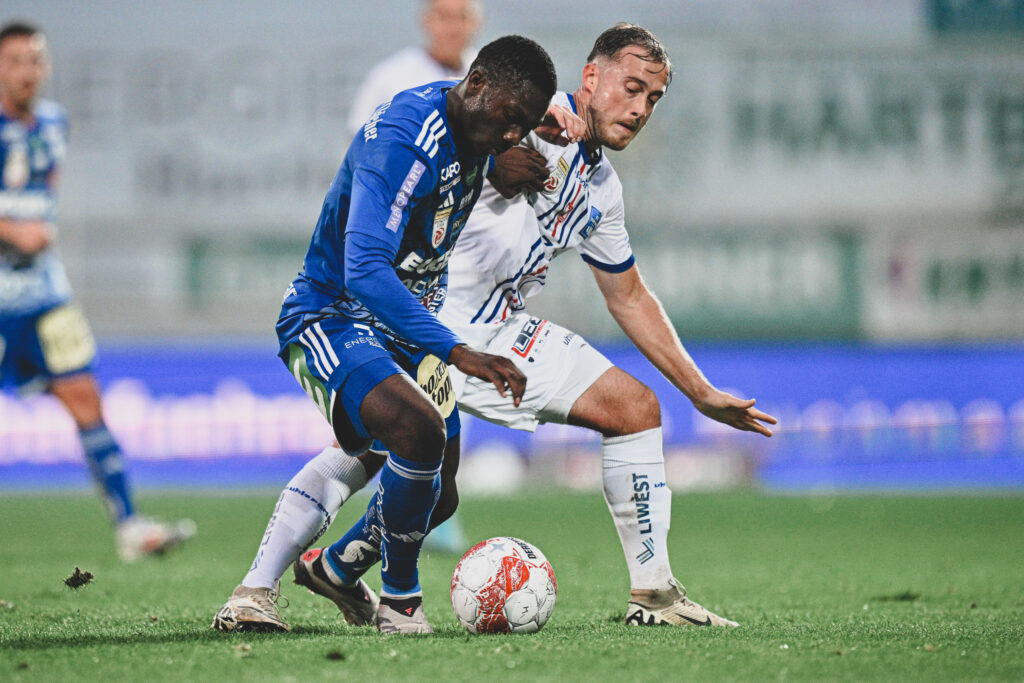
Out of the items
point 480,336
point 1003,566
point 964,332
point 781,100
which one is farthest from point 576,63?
point 480,336

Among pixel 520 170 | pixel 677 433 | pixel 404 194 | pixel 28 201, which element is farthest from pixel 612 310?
pixel 677 433

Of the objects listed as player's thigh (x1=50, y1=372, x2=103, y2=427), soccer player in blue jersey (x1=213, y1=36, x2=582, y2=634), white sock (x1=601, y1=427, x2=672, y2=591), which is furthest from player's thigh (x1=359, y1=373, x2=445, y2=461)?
player's thigh (x1=50, y1=372, x2=103, y2=427)

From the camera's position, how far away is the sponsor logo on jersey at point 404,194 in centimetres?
362

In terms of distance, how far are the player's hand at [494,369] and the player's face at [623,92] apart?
1.29 m

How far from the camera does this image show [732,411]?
4.46 m

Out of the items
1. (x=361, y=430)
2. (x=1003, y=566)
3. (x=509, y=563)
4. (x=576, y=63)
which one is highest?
(x=576, y=63)

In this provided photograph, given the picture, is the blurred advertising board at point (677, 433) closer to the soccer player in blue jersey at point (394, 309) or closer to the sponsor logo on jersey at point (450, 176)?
the soccer player in blue jersey at point (394, 309)

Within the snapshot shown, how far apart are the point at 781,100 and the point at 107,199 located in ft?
26.6

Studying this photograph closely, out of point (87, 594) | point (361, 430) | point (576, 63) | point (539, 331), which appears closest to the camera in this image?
point (361, 430)

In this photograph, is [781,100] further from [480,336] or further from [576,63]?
[480,336]

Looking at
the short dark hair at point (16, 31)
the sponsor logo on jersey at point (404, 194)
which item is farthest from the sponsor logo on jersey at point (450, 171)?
the short dark hair at point (16, 31)

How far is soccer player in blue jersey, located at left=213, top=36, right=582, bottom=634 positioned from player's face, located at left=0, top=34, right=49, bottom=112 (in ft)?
11.9

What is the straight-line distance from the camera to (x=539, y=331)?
4.65 meters

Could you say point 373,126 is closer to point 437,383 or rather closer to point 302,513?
point 437,383
